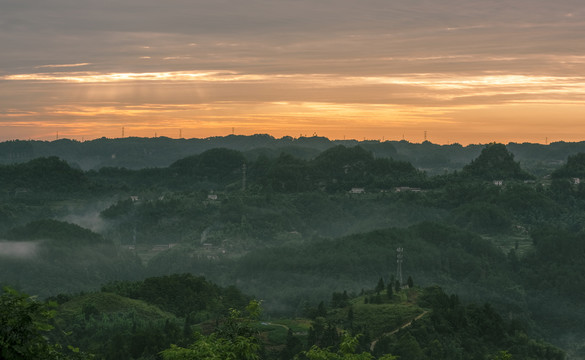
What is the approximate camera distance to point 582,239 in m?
153

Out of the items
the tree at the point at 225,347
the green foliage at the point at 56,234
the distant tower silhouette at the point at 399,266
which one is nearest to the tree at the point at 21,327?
the tree at the point at 225,347

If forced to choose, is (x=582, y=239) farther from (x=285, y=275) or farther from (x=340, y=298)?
(x=340, y=298)

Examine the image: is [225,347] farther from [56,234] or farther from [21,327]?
[56,234]

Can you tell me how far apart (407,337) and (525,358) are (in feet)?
29.8

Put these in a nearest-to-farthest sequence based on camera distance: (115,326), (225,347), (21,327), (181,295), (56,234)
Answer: (21,327), (225,347), (115,326), (181,295), (56,234)

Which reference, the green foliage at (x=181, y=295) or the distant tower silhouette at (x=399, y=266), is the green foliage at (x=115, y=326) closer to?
the green foliage at (x=181, y=295)

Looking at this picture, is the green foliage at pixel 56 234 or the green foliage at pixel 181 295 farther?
the green foliage at pixel 56 234

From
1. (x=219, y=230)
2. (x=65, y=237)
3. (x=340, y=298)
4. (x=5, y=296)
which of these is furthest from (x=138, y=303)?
(x=219, y=230)

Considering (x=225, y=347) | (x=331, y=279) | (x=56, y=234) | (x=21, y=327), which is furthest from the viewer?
(x=56, y=234)

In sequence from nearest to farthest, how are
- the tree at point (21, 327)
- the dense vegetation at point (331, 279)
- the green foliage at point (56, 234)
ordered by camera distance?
the tree at point (21, 327) → the dense vegetation at point (331, 279) → the green foliage at point (56, 234)

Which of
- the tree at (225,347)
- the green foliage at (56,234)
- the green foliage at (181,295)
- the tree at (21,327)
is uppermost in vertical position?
the tree at (21,327)

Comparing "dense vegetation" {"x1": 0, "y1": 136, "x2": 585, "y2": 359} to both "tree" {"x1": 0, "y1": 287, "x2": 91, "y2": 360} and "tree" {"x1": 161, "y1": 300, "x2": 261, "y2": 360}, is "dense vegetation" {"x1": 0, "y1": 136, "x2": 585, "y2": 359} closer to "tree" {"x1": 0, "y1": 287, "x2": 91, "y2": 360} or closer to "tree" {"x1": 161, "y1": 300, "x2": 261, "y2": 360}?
"tree" {"x1": 161, "y1": 300, "x2": 261, "y2": 360}

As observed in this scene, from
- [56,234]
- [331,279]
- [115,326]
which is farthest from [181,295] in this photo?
[56,234]

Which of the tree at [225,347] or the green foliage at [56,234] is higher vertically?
the tree at [225,347]
